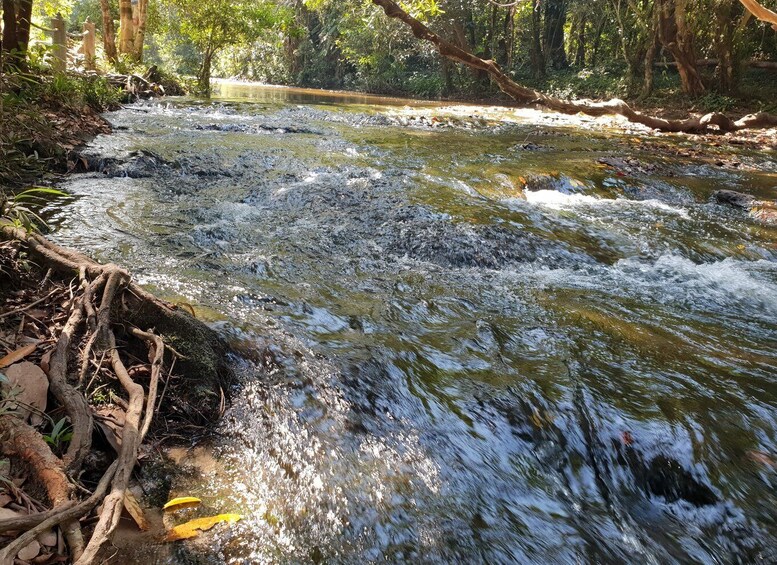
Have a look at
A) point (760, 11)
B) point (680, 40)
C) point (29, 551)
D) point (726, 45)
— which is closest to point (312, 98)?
point (680, 40)

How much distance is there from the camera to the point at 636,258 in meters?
5.57

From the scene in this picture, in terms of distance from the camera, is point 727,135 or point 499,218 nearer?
point 499,218

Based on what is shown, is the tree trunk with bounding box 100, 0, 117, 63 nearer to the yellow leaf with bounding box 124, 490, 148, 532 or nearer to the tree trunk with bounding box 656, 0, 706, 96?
the tree trunk with bounding box 656, 0, 706, 96

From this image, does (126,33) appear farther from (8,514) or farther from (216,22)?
(8,514)

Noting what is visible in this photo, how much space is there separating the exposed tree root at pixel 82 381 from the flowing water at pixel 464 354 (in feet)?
1.06

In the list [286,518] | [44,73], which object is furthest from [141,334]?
[44,73]

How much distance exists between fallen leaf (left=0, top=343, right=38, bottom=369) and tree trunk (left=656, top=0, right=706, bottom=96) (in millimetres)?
20471

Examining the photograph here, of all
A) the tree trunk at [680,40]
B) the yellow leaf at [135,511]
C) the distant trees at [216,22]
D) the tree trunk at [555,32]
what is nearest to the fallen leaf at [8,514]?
the yellow leaf at [135,511]

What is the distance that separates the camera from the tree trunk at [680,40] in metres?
17.7

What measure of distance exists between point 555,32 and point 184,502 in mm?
33909

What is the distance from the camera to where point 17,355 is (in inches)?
86.8

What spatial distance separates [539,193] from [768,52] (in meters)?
19.9

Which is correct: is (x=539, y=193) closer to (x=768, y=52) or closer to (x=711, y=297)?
(x=711, y=297)

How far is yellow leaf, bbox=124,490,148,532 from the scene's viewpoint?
184cm
